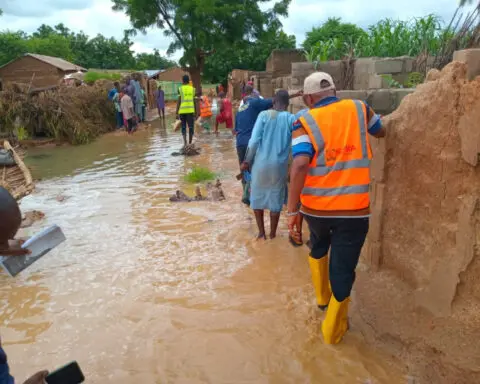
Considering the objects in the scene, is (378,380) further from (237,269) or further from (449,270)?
(237,269)

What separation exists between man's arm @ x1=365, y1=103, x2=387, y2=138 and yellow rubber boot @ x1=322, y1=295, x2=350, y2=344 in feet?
3.63

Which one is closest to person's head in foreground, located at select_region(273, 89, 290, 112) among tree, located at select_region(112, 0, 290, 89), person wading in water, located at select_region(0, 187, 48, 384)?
person wading in water, located at select_region(0, 187, 48, 384)

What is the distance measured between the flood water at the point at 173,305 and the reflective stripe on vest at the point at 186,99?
Answer: 14.5 feet

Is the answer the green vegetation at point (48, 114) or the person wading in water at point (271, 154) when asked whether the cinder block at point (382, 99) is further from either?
the green vegetation at point (48, 114)

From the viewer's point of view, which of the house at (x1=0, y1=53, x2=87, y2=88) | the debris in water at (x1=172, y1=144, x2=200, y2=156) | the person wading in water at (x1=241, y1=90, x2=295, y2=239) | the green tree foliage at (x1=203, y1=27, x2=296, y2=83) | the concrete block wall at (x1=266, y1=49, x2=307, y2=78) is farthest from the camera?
the green tree foliage at (x1=203, y1=27, x2=296, y2=83)

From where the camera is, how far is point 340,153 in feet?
8.55

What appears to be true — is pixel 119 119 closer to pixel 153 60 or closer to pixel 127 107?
pixel 127 107

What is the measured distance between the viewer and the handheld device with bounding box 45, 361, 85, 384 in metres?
1.89

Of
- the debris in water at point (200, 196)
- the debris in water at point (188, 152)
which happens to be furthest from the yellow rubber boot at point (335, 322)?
the debris in water at point (188, 152)

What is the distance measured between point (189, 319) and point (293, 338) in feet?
2.73

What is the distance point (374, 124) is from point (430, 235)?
785 mm

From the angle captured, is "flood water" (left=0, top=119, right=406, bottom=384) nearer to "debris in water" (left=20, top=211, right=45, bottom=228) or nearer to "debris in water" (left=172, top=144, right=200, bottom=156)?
"debris in water" (left=20, top=211, right=45, bottom=228)

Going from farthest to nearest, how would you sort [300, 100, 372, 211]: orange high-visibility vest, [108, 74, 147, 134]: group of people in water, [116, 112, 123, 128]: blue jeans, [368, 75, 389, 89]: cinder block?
[116, 112, 123, 128]: blue jeans, [108, 74, 147, 134]: group of people in water, [368, 75, 389, 89]: cinder block, [300, 100, 372, 211]: orange high-visibility vest

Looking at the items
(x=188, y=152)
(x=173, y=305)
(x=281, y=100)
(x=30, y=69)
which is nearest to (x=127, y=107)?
(x=188, y=152)
